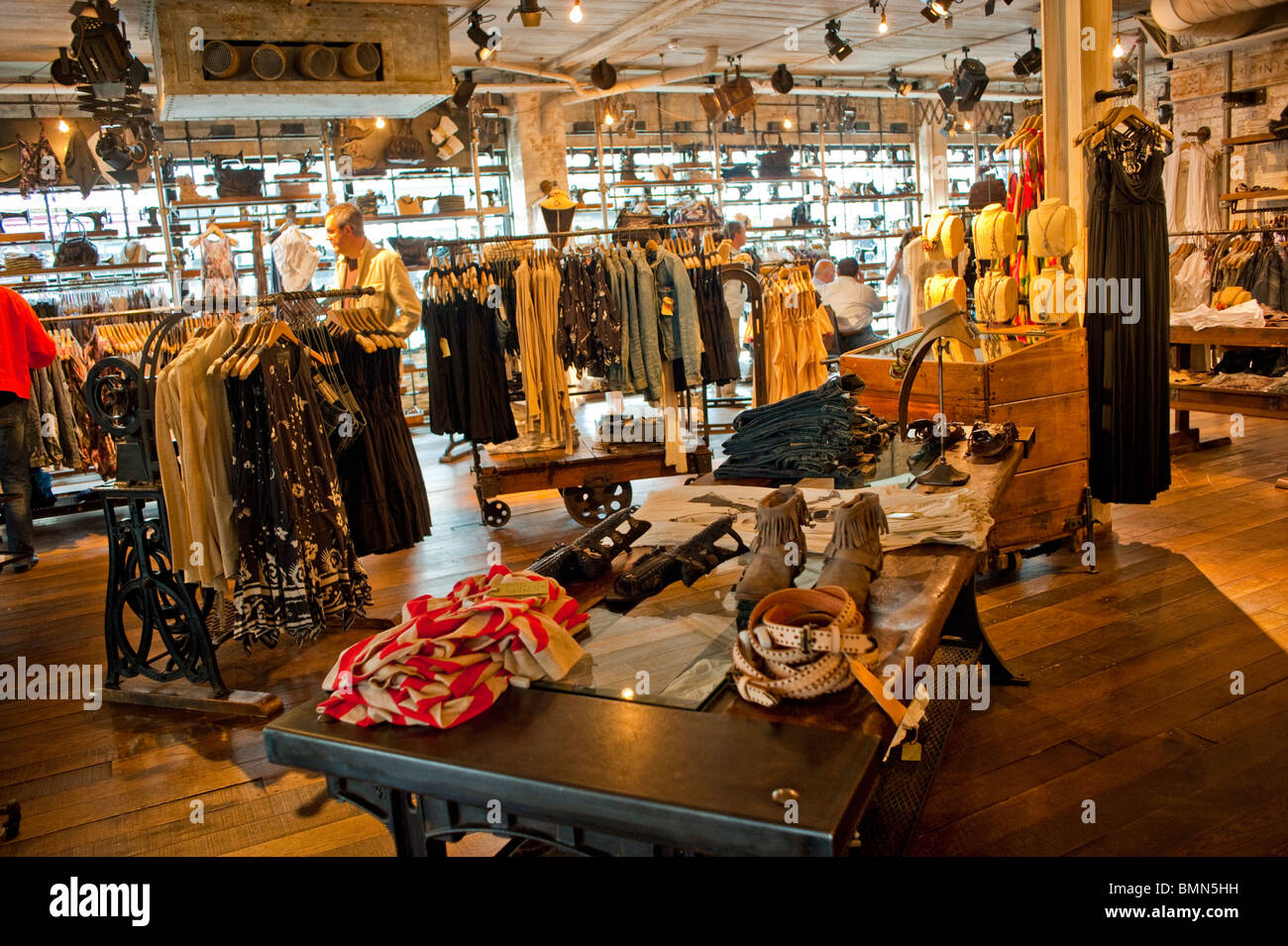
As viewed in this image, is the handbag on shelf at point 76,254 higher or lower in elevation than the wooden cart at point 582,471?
higher

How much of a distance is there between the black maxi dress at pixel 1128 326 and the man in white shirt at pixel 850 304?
151 inches

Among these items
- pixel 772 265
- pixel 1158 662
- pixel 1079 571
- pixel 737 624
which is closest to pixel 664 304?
pixel 772 265

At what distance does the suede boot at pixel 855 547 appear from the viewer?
6.63 feet

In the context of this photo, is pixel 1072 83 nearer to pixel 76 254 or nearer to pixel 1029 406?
pixel 1029 406

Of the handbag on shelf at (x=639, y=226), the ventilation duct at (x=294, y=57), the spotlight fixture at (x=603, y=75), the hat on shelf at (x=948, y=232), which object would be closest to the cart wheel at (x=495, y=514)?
the handbag on shelf at (x=639, y=226)

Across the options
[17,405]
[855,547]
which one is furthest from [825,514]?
[17,405]

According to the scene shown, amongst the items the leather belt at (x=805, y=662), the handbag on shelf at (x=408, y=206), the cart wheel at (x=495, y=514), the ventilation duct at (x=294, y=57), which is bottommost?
the cart wheel at (x=495, y=514)

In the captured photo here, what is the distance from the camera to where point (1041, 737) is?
3064 millimetres

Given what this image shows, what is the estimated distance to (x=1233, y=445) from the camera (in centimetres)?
689

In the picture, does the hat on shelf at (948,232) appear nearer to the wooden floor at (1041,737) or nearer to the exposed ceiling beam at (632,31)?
the wooden floor at (1041,737)

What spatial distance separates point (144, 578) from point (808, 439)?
242cm

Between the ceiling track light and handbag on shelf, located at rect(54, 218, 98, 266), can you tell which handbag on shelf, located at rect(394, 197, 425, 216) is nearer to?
handbag on shelf, located at rect(54, 218, 98, 266)

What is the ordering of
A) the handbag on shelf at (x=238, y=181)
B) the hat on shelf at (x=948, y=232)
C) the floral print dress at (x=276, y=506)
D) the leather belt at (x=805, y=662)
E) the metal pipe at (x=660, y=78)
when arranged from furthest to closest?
the metal pipe at (x=660, y=78) → the handbag on shelf at (x=238, y=181) → the hat on shelf at (x=948, y=232) → the floral print dress at (x=276, y=506) → the leather belt at (x=805, y=662)

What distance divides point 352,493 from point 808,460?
1.97m
